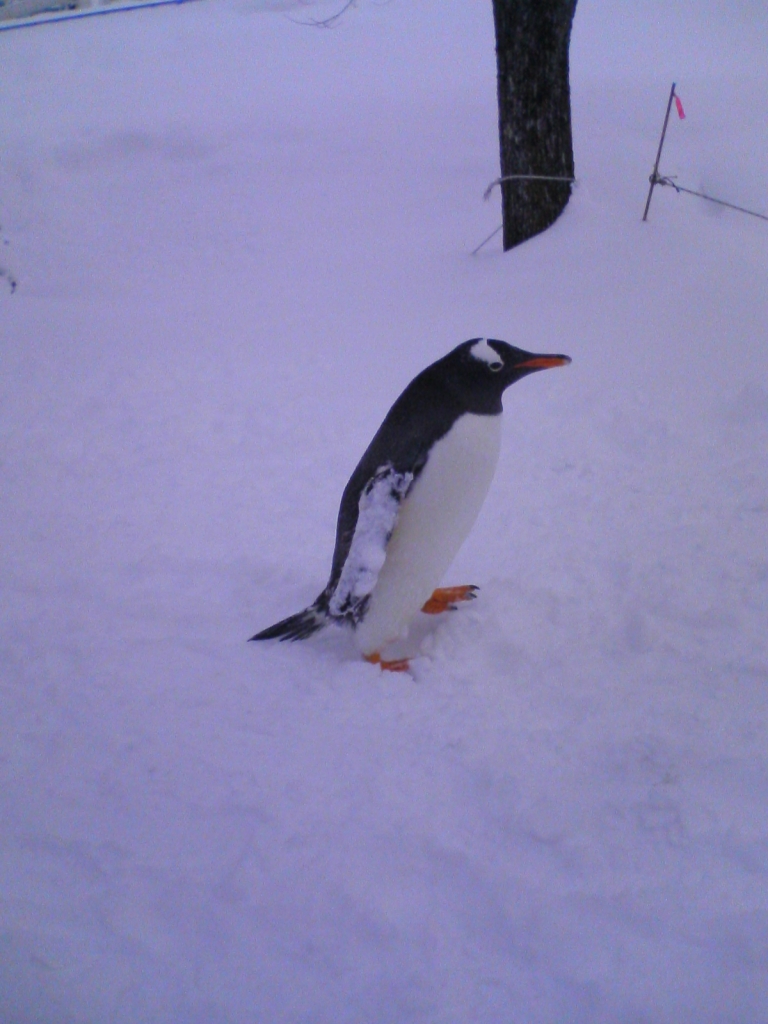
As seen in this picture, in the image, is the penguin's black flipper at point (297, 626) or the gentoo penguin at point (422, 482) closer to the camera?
the gentoo penguin at point (422, 482)

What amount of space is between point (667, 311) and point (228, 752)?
2644 mm

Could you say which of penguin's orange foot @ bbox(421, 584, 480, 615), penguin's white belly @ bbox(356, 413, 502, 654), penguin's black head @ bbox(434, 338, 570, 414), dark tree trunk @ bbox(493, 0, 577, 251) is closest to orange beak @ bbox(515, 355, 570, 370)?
penguin's black head @ bbox(434, 338, 570, 414)

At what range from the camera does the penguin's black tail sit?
1838mm

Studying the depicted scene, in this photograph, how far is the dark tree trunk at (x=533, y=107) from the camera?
10.1 feet

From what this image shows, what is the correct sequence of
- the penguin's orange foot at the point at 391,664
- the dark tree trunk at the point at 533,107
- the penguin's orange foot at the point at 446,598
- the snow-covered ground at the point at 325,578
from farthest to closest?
the dark tree trunk at the point at 533,107, the penguin's orange foot at the point at 446,598, the penguin's orange foot at the point at 391,664, the snow-covered ground at the point at 325,578

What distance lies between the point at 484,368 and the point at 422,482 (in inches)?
12.5

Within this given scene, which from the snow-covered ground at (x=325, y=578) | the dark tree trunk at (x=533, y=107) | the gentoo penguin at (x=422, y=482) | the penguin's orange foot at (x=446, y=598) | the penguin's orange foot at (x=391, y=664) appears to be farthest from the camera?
the dark tree trunk at (x=533, y=107)

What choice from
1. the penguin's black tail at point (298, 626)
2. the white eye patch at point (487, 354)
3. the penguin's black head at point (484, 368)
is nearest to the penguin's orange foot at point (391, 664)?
the penguin's black tail at point (298, 626)

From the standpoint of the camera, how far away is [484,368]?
1658mm

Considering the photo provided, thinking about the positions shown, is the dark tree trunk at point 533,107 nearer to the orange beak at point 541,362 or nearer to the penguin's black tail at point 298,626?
the orange beak at point 541,362

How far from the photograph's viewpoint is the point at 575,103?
4.70 meters

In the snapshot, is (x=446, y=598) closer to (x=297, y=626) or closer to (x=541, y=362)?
(x=297, y=626)

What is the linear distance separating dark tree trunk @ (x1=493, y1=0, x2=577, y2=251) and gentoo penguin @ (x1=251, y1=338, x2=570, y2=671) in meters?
2.15

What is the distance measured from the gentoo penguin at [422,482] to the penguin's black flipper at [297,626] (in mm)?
85
